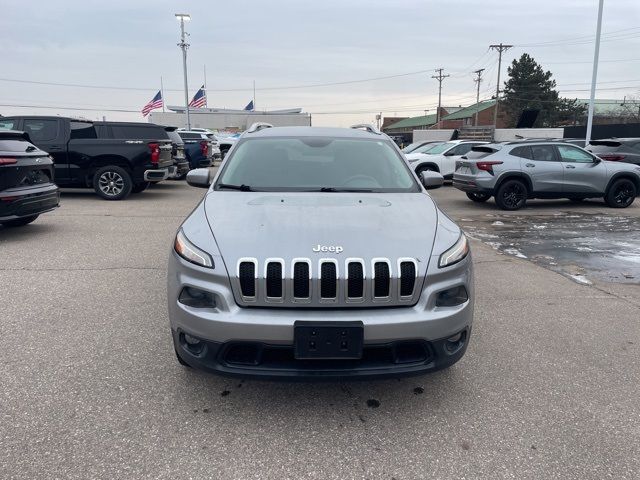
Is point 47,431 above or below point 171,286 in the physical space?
below

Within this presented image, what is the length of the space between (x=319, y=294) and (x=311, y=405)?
828 mm

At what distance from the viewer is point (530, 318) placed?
4.61 meters

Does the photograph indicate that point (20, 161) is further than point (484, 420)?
Yes

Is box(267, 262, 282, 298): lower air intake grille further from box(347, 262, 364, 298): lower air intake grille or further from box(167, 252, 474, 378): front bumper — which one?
box(347, 262, 364, 298): lower air intake grille

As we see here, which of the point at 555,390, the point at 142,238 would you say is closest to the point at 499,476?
the point at 555,390

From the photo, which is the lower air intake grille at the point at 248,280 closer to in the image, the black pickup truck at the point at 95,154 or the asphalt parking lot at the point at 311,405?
the asphalt parking lot at the point at 311,405

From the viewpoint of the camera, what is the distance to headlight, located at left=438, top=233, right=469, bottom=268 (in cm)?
291

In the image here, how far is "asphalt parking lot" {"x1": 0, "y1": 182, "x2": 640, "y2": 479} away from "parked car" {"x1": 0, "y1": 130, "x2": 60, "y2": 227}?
7.54 ft

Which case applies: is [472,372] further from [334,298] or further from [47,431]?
[47,431]

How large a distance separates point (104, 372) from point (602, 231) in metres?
9.35

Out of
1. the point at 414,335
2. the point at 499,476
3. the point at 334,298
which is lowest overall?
the point at 499,476

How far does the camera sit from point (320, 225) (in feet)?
9.96

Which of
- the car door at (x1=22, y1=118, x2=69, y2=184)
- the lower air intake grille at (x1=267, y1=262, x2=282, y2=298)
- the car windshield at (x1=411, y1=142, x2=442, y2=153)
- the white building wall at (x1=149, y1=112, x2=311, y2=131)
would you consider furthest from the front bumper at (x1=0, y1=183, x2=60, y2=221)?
the white building wall at (x1=149, y1=112, x2=311, y2=131)

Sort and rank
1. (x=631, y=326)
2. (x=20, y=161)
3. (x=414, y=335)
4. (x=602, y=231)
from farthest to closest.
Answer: (x=602, y=231) < (x=20, y=161) < (x=631, y=326) < (x=414, y=335)
